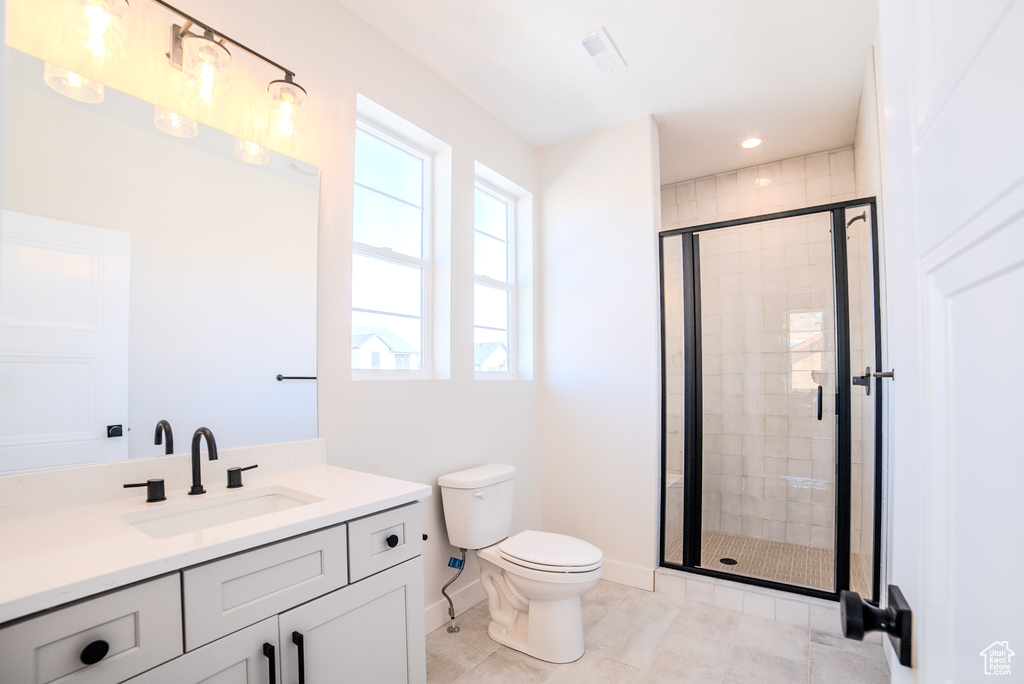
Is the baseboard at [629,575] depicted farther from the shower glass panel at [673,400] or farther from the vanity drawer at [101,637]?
the vanity drawer at [101,637]

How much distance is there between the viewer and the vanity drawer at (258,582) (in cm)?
100

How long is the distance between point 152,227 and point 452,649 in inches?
77.3

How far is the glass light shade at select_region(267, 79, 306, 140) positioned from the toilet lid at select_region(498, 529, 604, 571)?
1851 mm

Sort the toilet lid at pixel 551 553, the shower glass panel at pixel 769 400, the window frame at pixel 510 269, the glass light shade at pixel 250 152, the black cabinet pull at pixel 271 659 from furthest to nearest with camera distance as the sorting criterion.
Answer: the window frame at pixel 510 269
the shower glass panel at pixel 769 400
the toilet lid at pixel 551 553
the glass light shade at pixel 250 152
the black cabinet pull at pixel 271 659

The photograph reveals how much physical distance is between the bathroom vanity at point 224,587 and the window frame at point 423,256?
90 centimetres

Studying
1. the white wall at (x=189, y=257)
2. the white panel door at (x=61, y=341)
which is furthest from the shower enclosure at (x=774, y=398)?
the white panel door at (x=61, y=341)

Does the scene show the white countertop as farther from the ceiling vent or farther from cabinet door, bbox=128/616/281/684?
the ceiling vent

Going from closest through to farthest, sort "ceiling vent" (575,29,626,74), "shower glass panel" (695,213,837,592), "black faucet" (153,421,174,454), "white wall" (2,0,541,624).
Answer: "black faucet" (153,421,174,454), "white wall" (2,0,541,624), "ceiling vent" (575,29,626,74), "shower glass panel" (695,213,837,592)

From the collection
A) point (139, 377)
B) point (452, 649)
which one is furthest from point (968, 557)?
point (452, 649)

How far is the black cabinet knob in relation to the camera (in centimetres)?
84

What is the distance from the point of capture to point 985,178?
1.13 ft

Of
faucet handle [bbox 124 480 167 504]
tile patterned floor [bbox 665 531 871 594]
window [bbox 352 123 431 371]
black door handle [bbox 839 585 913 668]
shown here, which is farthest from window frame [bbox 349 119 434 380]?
black door handle [bbox 839 585 913 668]

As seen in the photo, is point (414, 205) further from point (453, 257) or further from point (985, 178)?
point (985, 178)

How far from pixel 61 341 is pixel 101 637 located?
2.56ft
